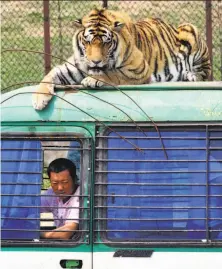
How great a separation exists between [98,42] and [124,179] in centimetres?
146

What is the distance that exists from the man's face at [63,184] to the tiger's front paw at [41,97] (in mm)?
432

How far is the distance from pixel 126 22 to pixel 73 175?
1851mm

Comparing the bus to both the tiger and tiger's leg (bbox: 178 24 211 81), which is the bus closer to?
the tiger

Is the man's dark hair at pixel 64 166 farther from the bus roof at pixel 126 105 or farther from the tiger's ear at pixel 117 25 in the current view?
the tiger's ear at pixel 117 25

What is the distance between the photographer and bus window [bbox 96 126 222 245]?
598 centimetres

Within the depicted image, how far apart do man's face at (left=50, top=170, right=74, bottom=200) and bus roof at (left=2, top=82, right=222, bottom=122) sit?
35cm

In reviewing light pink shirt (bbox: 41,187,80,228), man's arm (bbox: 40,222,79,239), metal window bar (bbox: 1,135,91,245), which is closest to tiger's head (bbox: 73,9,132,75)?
metal window bar (bbox: 1,135,91,245)

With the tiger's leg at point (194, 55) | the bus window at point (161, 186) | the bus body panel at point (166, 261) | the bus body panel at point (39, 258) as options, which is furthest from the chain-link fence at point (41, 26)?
the bus body panel at point (166, 261)

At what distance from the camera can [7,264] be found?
6.03m

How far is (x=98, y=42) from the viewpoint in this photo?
715 centimetres

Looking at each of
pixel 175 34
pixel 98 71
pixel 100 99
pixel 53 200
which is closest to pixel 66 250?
pixel 53 200

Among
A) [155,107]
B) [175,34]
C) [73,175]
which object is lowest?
[73,175]

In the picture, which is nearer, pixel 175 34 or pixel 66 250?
pixel 66 250

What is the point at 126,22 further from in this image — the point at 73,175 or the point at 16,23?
the point at 16,23
